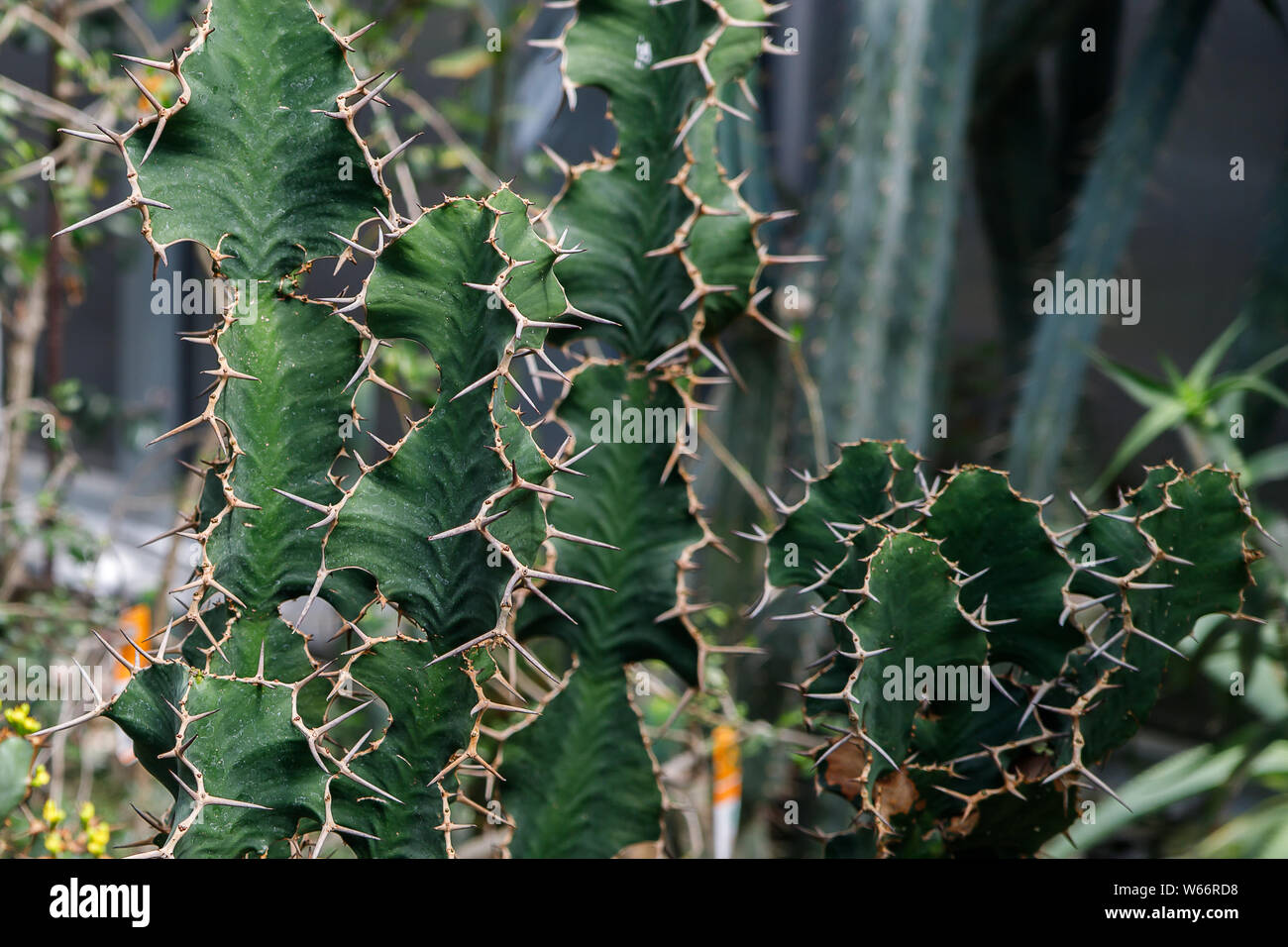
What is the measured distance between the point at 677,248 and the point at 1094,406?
2.41 meters

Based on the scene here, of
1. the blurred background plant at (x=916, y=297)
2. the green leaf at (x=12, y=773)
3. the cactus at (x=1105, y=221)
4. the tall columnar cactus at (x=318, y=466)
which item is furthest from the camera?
the cactus at (x=1105, y=221)

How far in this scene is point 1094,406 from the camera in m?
3.03

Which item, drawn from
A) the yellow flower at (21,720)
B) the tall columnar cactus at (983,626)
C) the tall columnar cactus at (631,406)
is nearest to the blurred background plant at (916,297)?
the yellow flower at (21,720)

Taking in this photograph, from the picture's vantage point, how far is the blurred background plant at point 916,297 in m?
1.82

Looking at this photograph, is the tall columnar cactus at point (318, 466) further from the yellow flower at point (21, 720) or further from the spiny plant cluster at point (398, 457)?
the yellow flower at point (21, 720)

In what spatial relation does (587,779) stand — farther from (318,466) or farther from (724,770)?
(724,770)

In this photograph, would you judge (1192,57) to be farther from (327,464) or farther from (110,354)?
(110,354)

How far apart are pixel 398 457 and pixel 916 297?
1267 mm

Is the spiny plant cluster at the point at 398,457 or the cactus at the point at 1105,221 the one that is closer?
the spiny plant cluster at the point at 398,457

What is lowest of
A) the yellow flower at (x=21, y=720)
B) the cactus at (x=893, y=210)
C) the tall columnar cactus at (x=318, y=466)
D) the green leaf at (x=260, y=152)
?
the yellow flower at (x=21, y=720)

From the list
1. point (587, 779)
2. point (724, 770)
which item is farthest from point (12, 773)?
point (724, 770)

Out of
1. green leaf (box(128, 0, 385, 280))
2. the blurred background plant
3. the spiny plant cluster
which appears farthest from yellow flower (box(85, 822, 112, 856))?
green leaf (box(128, 0, 385, 280))

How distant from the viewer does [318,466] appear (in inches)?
36.6

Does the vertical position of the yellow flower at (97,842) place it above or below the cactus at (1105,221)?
below
